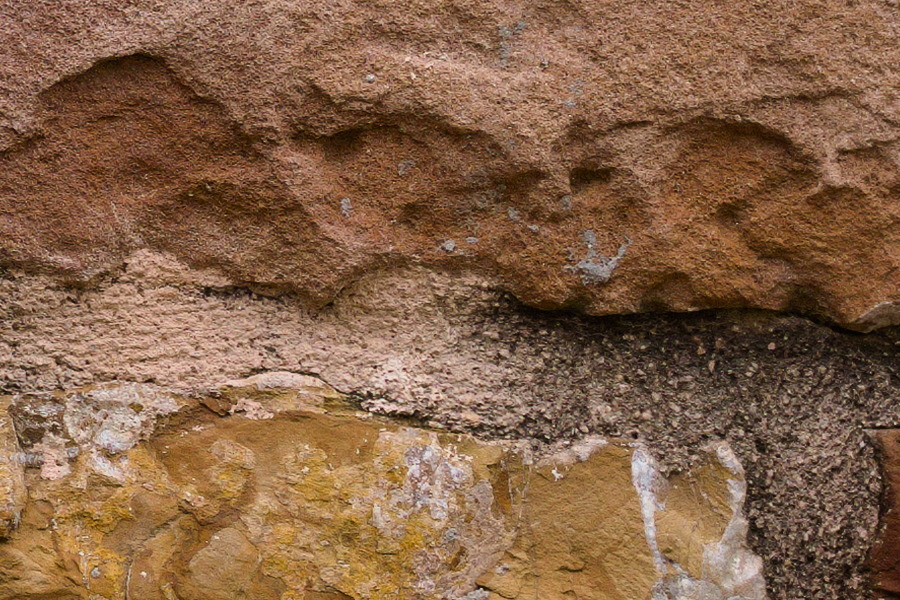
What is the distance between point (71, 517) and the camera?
85 centimetres

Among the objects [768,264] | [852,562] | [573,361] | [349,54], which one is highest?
[349,54]

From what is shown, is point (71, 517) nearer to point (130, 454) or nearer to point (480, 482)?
point (130, 454)

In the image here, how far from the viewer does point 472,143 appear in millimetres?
857

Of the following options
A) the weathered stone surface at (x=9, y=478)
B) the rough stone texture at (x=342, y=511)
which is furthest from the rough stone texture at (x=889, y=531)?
the weathered stone surface at (x=9, y=478)

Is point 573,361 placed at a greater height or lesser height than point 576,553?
greater

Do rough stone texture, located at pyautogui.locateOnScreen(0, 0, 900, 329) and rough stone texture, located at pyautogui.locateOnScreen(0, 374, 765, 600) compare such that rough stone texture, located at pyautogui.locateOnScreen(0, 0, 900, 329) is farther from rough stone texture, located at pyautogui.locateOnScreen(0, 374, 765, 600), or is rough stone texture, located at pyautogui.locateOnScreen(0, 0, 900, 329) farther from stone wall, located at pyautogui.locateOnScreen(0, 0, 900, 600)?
rough stone texture, located at pyautogui.locateOnScreen(0, 374, 765, 600)

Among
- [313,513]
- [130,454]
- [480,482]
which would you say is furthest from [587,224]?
[130,454]

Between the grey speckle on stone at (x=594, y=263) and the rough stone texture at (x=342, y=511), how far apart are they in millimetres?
165

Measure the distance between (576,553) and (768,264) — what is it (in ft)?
1.09

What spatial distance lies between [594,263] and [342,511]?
1.09 feet

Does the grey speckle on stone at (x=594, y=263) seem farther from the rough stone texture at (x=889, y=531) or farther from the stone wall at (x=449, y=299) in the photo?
the rough stone texture at (x=889, y=531)

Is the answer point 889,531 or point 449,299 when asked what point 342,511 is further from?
point 889,531

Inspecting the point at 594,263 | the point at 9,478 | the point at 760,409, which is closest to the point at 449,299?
the point at 594,263

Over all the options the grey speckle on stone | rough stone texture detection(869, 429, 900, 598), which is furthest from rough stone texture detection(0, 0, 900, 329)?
rough stone texture detection(869, 429, 900, 598)
